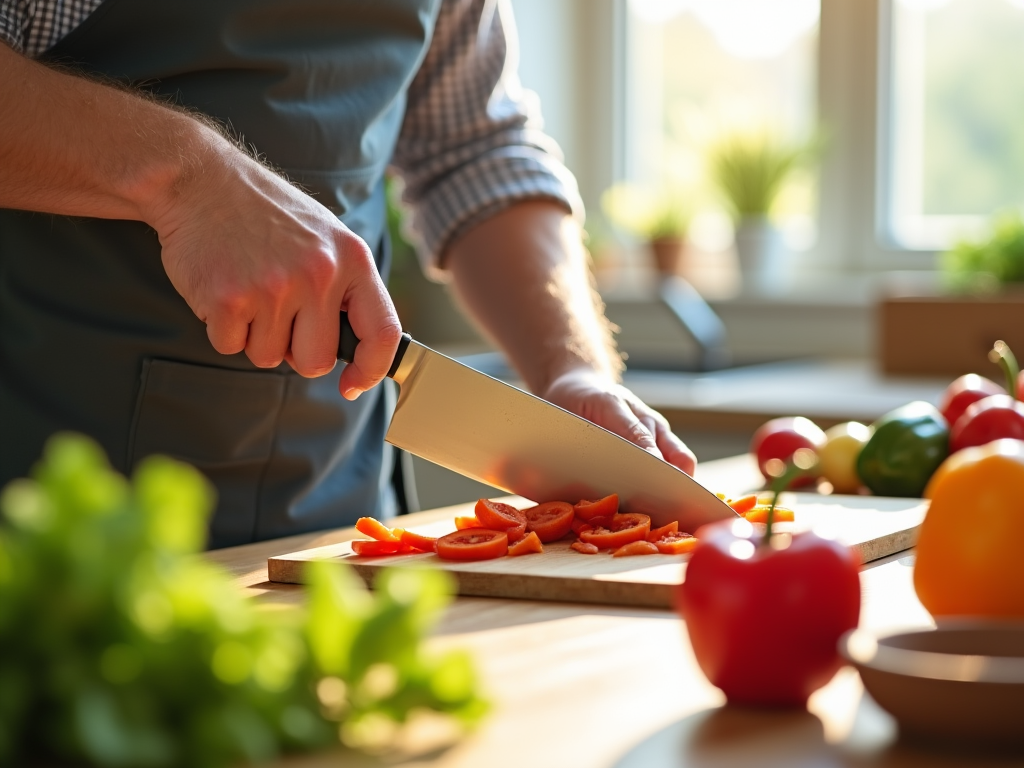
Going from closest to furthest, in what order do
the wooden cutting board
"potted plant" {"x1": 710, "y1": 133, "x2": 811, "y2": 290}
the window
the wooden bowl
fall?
the wooden bowl → the wooden cutting board → the window → "potted plant" {"x1": 710, "y1": 133, "x2": 811, "y2": 290}

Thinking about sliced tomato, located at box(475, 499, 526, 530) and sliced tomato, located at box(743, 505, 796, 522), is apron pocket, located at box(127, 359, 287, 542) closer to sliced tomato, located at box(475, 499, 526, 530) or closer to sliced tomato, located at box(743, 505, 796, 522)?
sliced tomato, located at box(475, 499, 526, 530)

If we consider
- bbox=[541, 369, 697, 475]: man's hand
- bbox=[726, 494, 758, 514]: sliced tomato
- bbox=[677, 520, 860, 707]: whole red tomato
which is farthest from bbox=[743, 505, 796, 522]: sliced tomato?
bbox=[677, 520, 860, 707]: whole red tomato

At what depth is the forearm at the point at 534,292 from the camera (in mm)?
1595

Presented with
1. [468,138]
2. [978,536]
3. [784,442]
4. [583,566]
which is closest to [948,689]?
[978,536]

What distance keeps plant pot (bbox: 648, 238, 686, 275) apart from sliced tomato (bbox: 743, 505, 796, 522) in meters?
2.29

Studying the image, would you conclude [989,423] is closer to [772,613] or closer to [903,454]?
[903,454]

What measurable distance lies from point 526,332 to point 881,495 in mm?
450

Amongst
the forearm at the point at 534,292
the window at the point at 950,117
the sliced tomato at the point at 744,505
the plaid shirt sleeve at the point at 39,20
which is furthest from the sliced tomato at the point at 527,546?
the window at the point at 950,117

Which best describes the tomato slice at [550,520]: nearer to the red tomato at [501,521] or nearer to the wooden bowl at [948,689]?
the red tomato at [501,521]

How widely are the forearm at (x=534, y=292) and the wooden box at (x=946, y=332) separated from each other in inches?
48.0

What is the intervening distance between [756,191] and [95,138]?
253cm

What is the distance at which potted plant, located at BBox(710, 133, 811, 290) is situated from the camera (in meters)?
3.46

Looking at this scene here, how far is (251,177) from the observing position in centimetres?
117

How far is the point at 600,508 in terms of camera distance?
124cm
